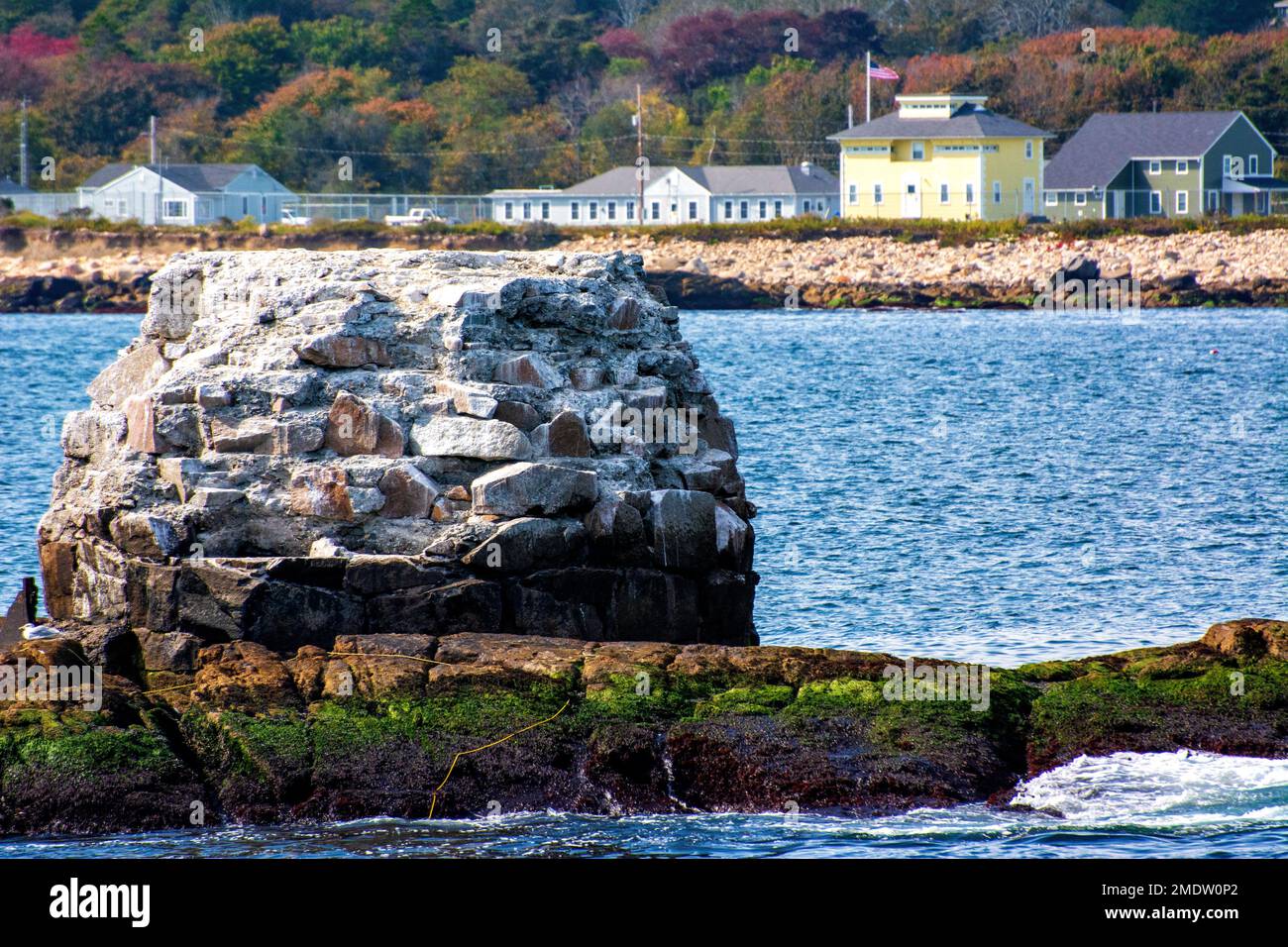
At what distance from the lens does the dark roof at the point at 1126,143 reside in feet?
308

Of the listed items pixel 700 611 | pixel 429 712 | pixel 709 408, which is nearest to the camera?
pixel 429 712

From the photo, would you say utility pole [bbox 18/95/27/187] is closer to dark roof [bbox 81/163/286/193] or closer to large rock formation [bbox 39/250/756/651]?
dark roof [bbox 81/163/286/193]

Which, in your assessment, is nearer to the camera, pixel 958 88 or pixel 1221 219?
pixel 1221 219

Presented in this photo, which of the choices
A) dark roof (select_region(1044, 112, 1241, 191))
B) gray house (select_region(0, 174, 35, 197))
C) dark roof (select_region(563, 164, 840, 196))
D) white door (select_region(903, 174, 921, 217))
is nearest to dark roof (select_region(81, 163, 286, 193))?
gray house (select_region(0, 174, 35, 197))

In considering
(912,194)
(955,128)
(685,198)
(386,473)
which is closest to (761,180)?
(685,198)

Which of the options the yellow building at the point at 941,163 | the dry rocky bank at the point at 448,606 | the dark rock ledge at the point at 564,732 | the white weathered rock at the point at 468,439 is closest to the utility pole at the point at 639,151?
the yellow building at the point at 941,163

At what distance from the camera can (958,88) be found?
108312mm

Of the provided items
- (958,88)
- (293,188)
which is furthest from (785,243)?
(293,188)

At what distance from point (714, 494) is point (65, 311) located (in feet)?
268

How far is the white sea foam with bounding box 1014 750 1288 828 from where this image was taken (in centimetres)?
1132

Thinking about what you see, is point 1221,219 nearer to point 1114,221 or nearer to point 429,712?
point 1114,221

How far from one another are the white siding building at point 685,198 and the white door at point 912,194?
17.5ft

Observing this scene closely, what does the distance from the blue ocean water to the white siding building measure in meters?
34.1

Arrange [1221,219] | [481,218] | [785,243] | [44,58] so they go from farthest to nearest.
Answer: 1. [44,58]
2. [481,218]
3. [785,243]
4. [1221,219]
